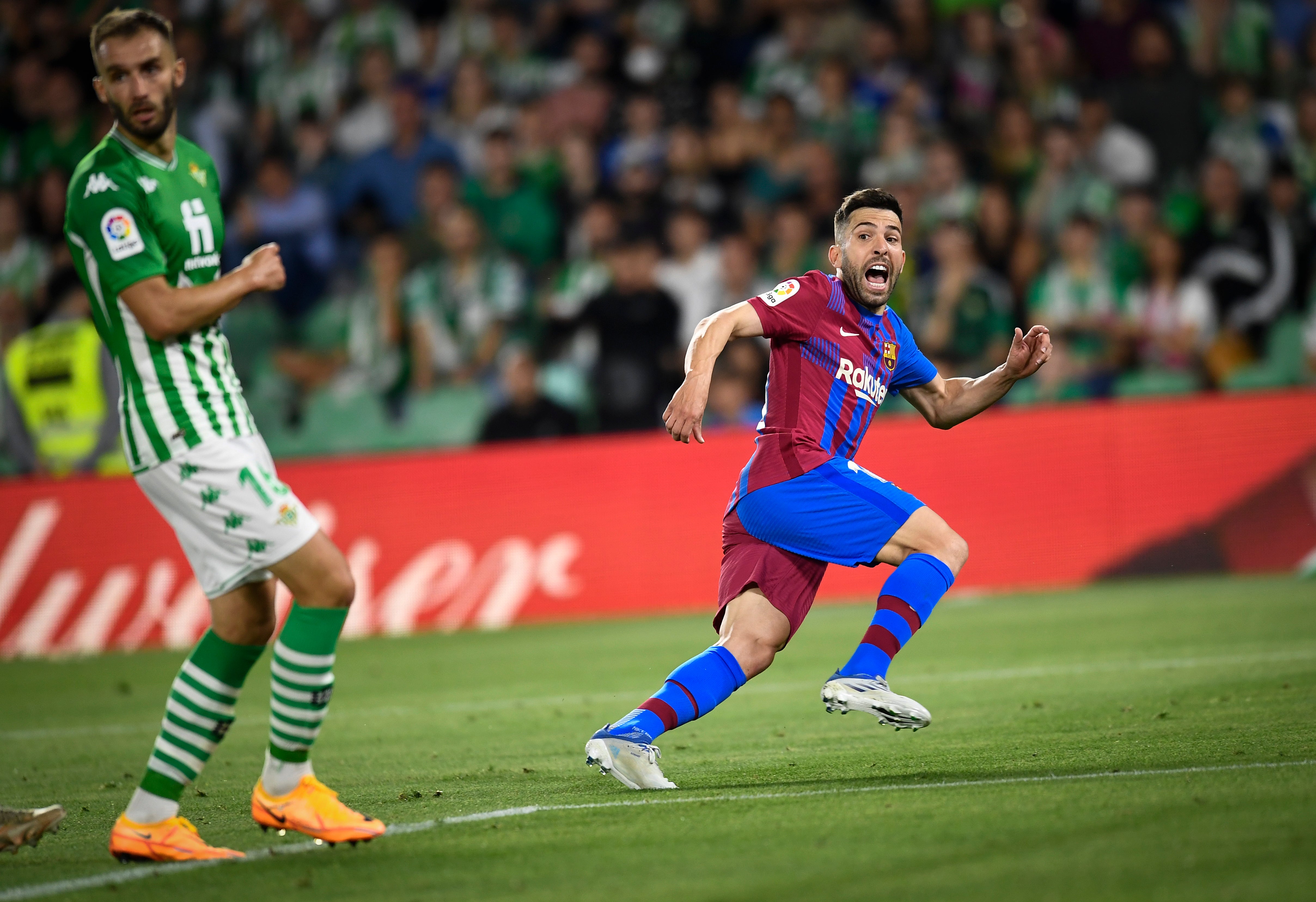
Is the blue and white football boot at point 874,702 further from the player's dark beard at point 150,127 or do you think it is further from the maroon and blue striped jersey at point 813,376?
the player's dark beard at point 150,127

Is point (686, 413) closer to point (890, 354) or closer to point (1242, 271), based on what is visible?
point (890, 354)

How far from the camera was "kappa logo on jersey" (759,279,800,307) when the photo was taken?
214 inches

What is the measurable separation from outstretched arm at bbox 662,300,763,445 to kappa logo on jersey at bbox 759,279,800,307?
88 millimetres

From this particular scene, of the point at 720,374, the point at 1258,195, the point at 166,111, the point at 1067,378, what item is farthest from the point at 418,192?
the point at 166,111

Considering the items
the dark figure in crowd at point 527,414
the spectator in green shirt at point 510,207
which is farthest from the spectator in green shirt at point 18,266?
the dark figure in crowd at point 527,414

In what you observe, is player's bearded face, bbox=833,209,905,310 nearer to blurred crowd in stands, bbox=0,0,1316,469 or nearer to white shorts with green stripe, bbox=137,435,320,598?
white shorts with green stripe, bbox=137,435,320,598

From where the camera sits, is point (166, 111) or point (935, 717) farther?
point (935, 717)

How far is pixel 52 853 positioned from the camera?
4.64 m

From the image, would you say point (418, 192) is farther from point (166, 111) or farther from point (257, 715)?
point (166, 111)

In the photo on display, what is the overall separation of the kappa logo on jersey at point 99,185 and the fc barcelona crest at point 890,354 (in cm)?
277

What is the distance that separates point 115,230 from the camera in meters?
4.22

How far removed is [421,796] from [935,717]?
251 centimetres

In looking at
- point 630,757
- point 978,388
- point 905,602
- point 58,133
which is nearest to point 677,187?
point 58,133

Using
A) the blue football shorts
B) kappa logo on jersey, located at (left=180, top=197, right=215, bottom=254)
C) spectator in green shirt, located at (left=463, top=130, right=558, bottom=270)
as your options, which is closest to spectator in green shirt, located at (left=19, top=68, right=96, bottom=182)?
spectator in green shirt, located at (left=463, top=130, right=558, bottom=270)
